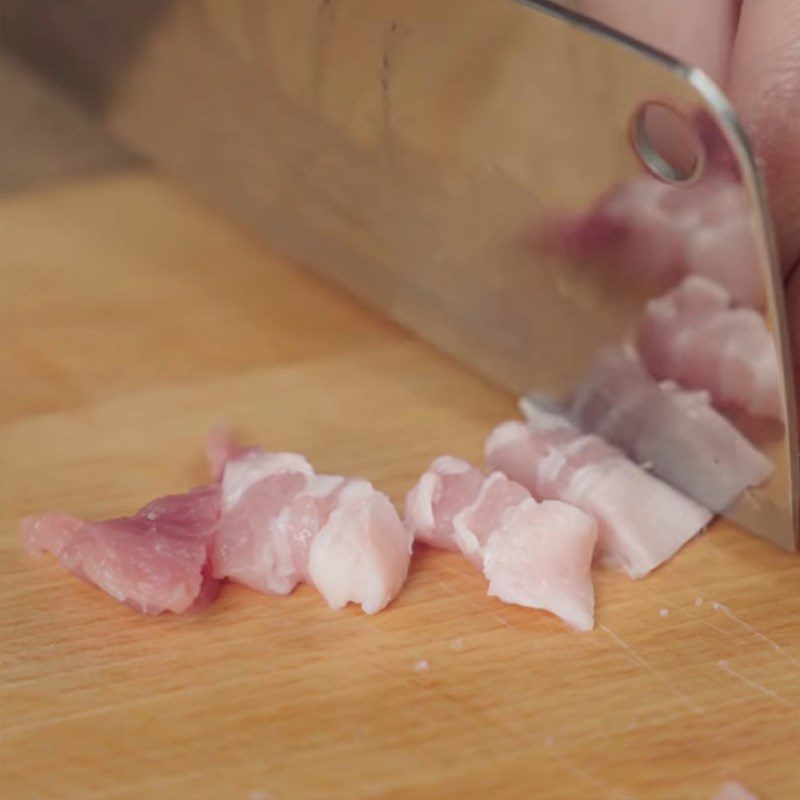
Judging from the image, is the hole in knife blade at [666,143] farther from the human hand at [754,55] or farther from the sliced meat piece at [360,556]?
the sliced meat piece at [360,556]

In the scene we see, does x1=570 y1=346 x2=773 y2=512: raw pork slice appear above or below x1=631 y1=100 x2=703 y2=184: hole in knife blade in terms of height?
below

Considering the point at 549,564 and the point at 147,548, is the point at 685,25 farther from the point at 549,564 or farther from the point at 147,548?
the point at 147,548

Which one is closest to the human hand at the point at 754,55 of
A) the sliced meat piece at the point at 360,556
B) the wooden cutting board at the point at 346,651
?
the wooden cutting board at the point at 346,651

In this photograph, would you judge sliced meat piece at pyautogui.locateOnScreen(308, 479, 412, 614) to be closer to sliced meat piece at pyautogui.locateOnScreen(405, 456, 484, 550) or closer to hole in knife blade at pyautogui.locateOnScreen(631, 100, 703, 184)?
sliced meat piece at pyautogui.locateOnScreen(405, 456, 484, 550)

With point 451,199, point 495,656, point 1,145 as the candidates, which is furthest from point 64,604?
point 1,145

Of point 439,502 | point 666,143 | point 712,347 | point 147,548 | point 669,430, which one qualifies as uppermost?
point 666,143

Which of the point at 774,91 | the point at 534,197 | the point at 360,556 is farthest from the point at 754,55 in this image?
the point at 360,556

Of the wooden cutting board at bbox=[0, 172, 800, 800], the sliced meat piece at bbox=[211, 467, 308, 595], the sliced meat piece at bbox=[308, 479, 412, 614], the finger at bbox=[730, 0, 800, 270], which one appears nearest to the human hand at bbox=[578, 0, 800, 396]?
the finger at bbox=[730, 0, 800, 270]
